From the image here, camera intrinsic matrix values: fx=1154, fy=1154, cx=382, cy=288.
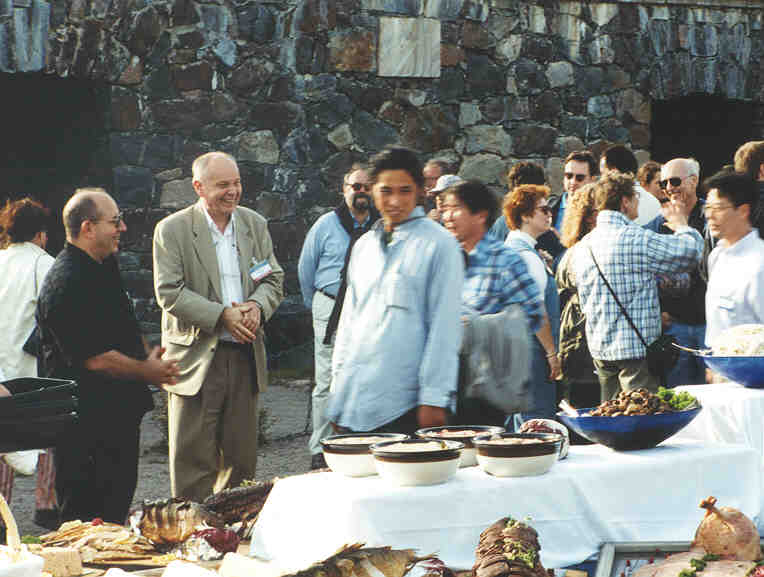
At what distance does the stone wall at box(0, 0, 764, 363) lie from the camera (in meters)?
8.56

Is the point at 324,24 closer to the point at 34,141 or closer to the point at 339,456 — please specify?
the point at 34,141

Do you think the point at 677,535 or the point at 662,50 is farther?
the point at 662,50

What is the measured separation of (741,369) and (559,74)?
592 cm

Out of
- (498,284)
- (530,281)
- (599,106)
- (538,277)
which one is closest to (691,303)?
(538,277)

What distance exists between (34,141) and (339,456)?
6736 mm

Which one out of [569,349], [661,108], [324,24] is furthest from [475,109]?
[569,349]

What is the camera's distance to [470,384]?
4.27 m

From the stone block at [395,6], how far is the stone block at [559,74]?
1.34 m

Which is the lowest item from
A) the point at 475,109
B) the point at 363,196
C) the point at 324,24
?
the point at 363,196

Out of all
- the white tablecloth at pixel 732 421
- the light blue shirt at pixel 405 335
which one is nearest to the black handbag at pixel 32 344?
the light blue shirt at pixel 405 335

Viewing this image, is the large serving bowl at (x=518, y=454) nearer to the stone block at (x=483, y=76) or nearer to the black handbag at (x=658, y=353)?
the black handbag at (x=658, y=353)

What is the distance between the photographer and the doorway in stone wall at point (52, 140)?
873 centimetres

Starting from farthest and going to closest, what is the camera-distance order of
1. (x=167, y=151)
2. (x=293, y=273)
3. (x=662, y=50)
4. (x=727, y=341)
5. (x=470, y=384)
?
(x=662, y=50)
(x=293, y=273)
(x=167, y=151)
(x=727, y=341)
(x=470, y=384)

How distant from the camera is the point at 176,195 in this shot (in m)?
8.78
